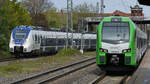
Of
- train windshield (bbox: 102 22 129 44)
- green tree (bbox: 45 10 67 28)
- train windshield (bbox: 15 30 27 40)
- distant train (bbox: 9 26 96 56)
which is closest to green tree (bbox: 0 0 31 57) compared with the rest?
train windshield (bbox: 15 30 27 40)

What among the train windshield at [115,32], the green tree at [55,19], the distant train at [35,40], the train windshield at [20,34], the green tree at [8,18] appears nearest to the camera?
the train windshield at [115,32]

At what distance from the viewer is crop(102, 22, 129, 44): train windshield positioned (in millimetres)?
15109

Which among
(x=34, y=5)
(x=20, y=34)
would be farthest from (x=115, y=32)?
(x=34, y=5)

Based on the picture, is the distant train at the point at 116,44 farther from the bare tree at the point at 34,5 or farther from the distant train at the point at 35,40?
the bare tree at the point at 34,5

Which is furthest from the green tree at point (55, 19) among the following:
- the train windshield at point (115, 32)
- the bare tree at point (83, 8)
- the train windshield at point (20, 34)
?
the train windshield at point (115, 32)

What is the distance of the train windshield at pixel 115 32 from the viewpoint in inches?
595

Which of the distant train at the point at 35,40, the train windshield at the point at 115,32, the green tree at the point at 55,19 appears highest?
the green tree at the point at 55,19

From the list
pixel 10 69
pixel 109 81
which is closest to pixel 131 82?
pixel 109 81

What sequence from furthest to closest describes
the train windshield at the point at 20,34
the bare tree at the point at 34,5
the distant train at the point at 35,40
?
the bare tree at the point at 34,5 < the train windshield at the point at 20,34 < the distant train at the point at 35,40

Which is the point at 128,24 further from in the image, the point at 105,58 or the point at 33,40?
the point at 33,40

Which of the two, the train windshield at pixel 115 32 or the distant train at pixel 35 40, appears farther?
the distant train at pixel 35 40

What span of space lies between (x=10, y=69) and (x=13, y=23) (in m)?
24.1

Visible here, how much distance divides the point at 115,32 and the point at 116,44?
0.82 meters

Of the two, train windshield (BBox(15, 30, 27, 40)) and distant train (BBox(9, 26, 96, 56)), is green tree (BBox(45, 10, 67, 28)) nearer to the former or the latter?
distant train (BBox(9, 26, 96, 56))
